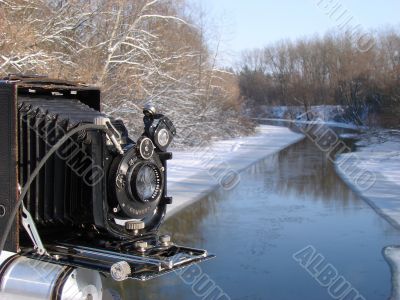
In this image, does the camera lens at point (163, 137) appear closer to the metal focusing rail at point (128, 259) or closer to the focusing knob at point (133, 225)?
the focusing knob at point (133, 225)

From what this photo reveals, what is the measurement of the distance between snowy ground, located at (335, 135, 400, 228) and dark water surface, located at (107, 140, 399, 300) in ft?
1.38

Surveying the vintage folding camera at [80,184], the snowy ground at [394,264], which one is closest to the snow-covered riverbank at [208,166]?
the snowy ground at [394,264]

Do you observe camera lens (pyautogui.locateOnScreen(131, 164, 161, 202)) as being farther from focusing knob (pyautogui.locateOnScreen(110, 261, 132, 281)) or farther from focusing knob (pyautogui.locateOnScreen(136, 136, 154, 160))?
focusing knob (pyautogui.locateOnScreen(110, 261, 132, 281))

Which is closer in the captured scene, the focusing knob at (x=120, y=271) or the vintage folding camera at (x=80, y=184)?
Answer: the focusing knob at (x=120, y=271)

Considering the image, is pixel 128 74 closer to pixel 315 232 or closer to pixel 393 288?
pixel 315 232

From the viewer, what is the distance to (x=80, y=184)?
4.14 meters

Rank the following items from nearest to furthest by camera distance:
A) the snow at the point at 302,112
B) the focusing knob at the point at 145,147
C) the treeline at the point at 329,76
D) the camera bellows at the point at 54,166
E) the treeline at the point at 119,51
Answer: the focusing knob at the point at 145,147 → the camera bellows at the point at 54,166 → the treeline at the point at 119,51 → the treeline at the point at 329,76 → the snow at the point at 302,112

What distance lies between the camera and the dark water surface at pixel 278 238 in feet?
25.6

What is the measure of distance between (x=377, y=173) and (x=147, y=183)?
1895 centimetres

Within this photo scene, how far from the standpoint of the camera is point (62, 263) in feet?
11.5

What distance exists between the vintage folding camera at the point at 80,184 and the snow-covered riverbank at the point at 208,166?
873 cm

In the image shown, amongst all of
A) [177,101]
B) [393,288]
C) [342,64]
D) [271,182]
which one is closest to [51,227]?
[393,288]

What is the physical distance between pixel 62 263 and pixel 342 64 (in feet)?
197

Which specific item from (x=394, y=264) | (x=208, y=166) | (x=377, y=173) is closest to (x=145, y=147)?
(x=394, y=264)
